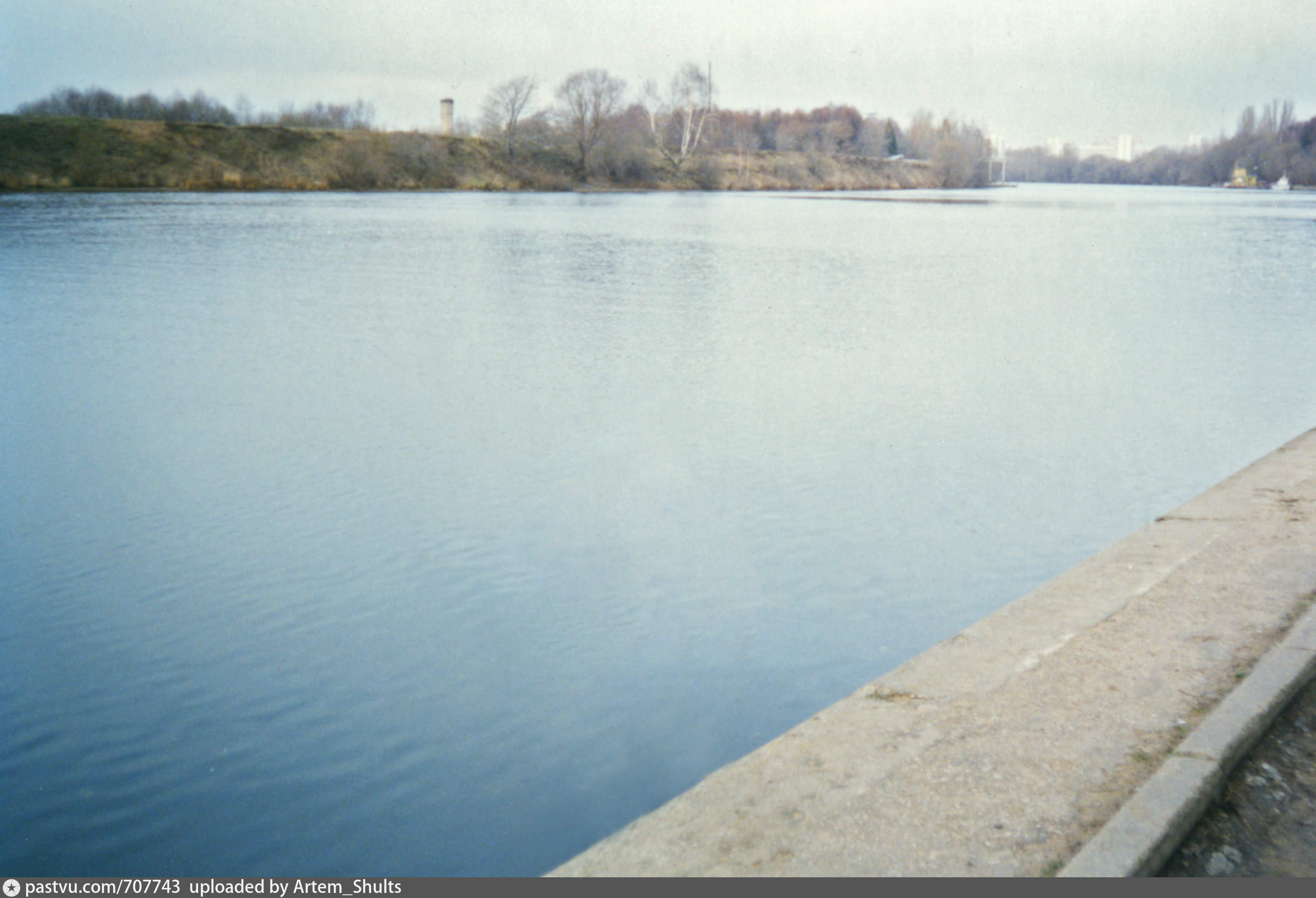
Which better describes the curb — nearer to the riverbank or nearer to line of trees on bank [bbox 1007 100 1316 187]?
the riverbank

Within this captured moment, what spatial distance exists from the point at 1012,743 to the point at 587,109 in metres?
70.4

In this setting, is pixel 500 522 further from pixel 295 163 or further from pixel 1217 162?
pixel 1217 162

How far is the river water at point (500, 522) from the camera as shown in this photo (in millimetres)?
4004

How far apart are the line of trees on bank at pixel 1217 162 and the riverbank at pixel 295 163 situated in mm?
33223

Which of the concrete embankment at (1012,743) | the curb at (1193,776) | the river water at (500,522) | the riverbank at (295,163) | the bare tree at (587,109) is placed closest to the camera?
the curb at (1193,776)

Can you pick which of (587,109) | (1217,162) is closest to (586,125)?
(587,109)

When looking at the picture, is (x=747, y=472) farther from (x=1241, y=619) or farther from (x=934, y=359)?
(x=934, y=359)

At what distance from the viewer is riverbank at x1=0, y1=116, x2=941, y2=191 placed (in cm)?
4550

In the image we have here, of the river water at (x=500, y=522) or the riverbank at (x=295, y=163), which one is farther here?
the riverbank at (x=295, y=163)

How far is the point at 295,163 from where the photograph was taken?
5488 centimetres

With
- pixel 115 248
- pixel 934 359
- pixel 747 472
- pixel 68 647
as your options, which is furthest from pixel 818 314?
pixel 115 248

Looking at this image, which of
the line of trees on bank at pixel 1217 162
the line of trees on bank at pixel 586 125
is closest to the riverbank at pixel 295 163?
the line of trees on bank at pixel 586 125

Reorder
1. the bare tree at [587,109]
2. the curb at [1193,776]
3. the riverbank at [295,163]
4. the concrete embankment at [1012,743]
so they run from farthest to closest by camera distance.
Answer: the bare tree at [587,109] → the riverbank at [295,163] → the concrete embankment at [1012,743] → the curb at [1193,776]

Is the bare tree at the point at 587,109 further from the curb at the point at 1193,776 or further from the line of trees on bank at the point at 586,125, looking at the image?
the curb at the point at 1193,776
